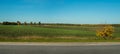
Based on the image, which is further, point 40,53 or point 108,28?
point 108,28

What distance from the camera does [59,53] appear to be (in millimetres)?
12672

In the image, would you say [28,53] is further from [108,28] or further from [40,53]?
[108,28]

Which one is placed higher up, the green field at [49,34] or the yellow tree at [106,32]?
the yellow tree at [106,32]

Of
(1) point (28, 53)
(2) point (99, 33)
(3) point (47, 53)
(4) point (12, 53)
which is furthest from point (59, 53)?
(2) point (99, 33)

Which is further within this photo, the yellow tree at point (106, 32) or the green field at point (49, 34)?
the yellow tree at point (106, 32)

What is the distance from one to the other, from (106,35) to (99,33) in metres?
1.00

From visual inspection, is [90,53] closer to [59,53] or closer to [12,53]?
[59,53]

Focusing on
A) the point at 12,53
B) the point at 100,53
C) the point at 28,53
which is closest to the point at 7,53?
the point at 12,53

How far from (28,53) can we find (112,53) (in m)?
4.79

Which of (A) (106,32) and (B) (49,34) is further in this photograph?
(B) (49,34)

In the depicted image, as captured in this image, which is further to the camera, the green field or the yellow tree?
the yellow tree

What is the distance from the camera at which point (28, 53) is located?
40.9ft

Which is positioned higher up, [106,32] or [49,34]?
[106,32]

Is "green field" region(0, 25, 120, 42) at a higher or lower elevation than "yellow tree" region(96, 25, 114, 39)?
lower
